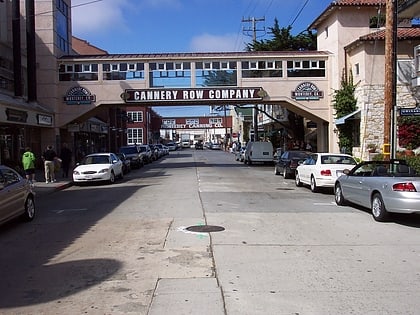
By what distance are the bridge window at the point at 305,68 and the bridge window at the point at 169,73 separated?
7.08 metres

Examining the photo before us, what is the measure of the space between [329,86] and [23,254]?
2997 centimetres

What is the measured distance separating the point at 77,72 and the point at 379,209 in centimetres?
2901

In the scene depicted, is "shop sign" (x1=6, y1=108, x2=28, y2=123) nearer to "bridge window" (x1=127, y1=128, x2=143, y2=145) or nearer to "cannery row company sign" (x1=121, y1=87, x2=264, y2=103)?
"cannery row company sign" (x1=121, y1=87, x2=264, y2=103)

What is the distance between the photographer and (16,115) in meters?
27.5

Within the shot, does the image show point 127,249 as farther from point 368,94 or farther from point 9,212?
point 368,94

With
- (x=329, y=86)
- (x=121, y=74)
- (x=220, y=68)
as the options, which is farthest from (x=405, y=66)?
(x=121, y=74)

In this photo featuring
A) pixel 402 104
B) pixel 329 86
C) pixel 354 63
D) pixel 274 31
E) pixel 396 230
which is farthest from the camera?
pixel 274 31

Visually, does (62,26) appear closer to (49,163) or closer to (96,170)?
(49,163)

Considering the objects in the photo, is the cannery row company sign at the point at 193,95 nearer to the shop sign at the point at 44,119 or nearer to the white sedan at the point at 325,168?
the shop sign at the point at 44,119

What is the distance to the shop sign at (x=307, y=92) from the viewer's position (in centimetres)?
3559

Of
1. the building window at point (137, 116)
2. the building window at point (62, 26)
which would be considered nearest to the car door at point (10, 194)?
the building window at point (62, 26)

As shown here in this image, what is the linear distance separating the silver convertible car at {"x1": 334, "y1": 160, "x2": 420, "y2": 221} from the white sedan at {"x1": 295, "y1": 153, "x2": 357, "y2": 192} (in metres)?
3.24

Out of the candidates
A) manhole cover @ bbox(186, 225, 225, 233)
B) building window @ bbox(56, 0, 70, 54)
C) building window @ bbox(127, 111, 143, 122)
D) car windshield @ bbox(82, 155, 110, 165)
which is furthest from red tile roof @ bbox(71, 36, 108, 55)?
manhole cover @ bbox(186, 225, 225, 233)

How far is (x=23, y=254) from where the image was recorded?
8797mm
